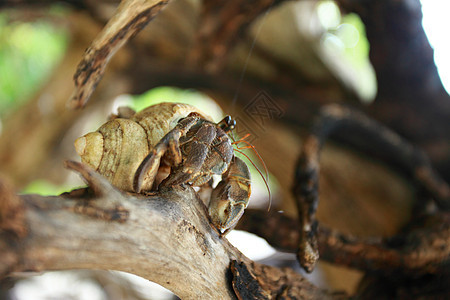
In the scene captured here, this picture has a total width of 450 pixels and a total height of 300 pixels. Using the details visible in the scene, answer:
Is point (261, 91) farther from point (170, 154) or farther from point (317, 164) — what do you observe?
point (170, 154)

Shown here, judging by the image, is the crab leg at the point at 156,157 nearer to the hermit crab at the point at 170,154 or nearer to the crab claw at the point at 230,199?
the hermit crab at the point at 170,154

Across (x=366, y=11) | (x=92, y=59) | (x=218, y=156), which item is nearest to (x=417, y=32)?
(x=366, y=11)

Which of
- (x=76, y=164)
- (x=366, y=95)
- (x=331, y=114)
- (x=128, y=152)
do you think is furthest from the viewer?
(x=366, y=95)

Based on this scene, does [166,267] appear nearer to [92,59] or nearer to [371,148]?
[92,59]

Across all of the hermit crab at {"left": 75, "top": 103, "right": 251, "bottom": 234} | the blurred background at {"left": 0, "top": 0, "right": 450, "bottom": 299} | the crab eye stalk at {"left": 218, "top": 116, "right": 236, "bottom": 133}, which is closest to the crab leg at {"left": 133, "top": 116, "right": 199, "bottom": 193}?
the hermit crab at {"left": 75, "top": 103, "right": 251, "bottom": 234}

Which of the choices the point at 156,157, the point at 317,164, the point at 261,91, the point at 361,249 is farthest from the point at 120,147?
the point at 261,91

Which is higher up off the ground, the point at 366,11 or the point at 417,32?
the point at 366,11

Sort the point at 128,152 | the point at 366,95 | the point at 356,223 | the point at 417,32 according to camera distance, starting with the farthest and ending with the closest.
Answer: the point at 366,95 < the point at 356,223 < the point at 417,32 < the point at 128,152
